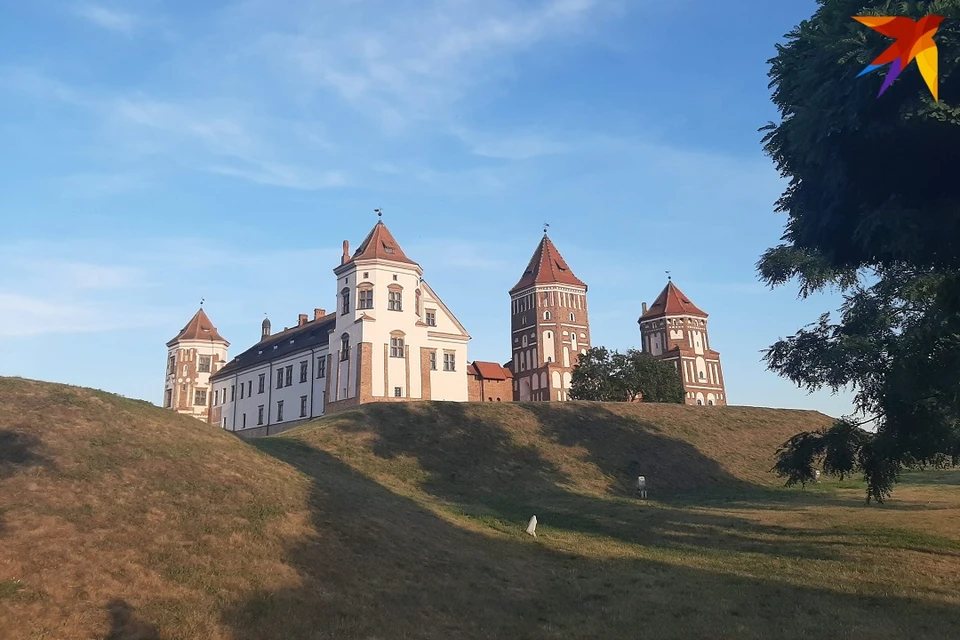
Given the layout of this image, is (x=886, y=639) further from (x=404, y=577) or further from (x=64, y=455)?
(x=64, y=455)

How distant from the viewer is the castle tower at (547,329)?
101562 mm

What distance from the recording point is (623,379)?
238 ft

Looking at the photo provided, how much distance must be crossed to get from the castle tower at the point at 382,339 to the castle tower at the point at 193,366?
33.5 meters

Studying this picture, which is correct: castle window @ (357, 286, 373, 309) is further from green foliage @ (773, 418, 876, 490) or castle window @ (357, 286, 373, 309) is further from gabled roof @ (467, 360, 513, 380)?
green foliage @ (773, 418, 876, 490)

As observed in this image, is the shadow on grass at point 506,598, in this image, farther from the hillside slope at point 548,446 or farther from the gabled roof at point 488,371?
the gabled roof at point 488,371

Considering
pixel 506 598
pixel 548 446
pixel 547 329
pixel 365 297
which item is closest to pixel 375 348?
pixel 365 297

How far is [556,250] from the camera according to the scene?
4464 inches

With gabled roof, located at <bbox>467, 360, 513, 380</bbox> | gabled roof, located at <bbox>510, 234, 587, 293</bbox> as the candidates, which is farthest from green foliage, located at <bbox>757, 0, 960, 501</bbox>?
gabled roof, located at <bbox>510, 234, 587, 293</bbox>

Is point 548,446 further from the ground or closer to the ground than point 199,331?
closer to the ground

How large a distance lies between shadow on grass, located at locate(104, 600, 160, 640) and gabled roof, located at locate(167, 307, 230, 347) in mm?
83413

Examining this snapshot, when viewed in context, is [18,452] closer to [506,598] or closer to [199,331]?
[506,598]

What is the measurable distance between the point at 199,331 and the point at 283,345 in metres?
22.0

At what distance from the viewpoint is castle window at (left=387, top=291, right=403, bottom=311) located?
60.1 m

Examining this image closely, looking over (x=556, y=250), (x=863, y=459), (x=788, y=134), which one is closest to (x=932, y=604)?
(x=863, y=459)
